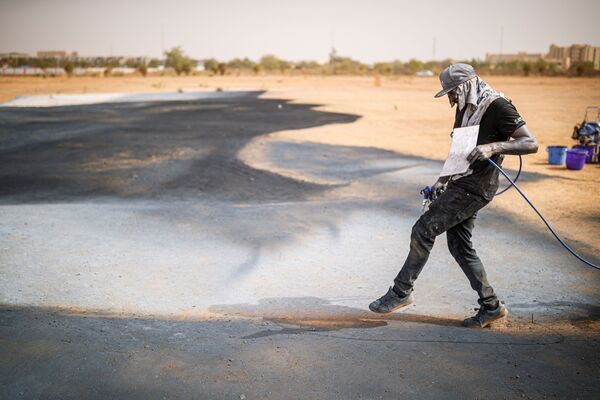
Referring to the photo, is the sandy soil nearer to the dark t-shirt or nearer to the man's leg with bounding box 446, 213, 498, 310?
the man's leg with bounding box 446, 213, 498, 310

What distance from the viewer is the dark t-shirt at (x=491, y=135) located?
4.07m

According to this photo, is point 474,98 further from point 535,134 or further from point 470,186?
point 535,134

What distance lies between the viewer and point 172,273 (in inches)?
230

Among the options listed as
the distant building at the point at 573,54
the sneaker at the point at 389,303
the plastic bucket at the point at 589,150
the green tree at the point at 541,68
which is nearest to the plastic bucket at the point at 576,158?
the plastic bucket at the point at 589,150

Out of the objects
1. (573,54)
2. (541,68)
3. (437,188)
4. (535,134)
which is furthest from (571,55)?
(437,188)

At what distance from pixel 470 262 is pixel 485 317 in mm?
462

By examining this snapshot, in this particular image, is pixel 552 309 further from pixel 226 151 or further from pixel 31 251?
pixel 226 151

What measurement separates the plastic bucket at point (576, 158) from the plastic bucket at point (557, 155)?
42 centimetres

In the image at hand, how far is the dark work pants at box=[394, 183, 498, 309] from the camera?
14.1ft

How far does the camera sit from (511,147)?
4.04m

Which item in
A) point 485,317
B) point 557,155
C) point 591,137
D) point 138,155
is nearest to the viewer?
point 485,317

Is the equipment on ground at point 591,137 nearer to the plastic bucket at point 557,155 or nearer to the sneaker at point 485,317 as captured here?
the plastic bucket at point 557,155

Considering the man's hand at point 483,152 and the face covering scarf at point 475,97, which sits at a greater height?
the face covering scarf at point 475,97

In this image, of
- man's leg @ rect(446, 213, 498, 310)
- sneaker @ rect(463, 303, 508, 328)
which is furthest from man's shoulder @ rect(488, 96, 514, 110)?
A: sneaker @ rect(463, 303, 508, 328)
